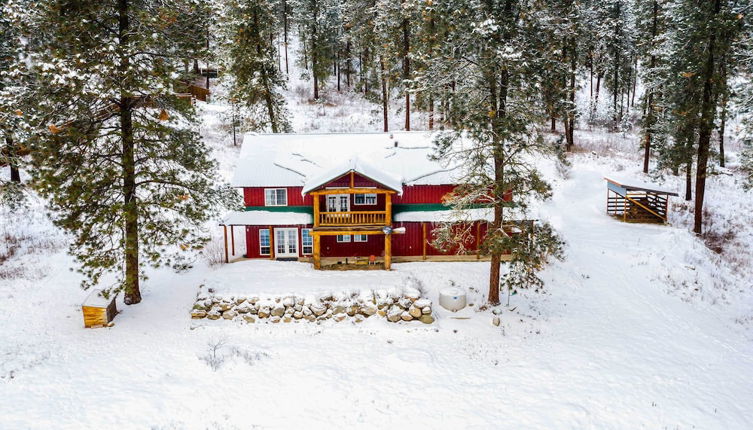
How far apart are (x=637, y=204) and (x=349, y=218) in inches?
727

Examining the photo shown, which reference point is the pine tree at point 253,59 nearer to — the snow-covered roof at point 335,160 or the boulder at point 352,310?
the snow-covered roof at point 335,160

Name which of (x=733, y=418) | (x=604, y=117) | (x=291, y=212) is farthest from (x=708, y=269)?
(x=604, y=117)

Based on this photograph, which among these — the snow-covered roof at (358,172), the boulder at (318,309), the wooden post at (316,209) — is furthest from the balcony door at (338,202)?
the boulder at (318,309)

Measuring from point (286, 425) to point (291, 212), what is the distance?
42.0ft

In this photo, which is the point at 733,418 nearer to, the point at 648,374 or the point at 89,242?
the point at 648,374

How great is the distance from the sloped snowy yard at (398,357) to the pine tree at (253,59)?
1316cm

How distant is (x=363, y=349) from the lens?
16.0 m

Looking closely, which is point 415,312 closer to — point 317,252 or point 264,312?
point 264,312

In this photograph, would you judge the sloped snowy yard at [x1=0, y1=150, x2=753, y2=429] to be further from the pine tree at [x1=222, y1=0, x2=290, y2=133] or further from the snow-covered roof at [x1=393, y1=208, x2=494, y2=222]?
the pine tree at [x1=222, y1=0, x2=290, y2=133]

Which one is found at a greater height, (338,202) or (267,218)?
(338,202)

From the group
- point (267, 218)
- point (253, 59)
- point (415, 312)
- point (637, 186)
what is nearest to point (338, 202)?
point (267, 218)

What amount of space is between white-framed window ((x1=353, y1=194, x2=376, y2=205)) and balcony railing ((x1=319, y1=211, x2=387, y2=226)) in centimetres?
91

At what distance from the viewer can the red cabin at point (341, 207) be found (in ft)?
72.8

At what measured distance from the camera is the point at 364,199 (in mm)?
23609
